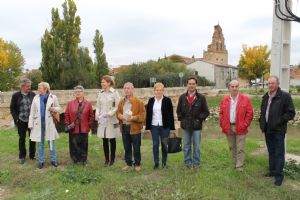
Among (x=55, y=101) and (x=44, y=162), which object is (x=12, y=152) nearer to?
(x=44, y=162)

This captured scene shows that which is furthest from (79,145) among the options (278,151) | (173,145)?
(278,151)

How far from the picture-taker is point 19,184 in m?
6.62

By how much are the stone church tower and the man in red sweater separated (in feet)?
314

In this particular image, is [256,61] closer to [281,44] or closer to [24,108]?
[281,44]

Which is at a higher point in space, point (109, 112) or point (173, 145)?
point (109, 112)

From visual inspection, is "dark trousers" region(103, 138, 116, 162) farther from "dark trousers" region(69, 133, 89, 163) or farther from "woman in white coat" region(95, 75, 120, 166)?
"dark trousers" region(69, 133, 89, 163)

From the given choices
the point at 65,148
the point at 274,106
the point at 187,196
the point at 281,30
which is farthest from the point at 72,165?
the point at 281,30

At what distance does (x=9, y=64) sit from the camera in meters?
47.0

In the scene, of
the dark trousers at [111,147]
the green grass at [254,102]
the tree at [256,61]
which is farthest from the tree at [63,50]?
the dark trousers at [111,147]

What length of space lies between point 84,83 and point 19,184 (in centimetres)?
2864

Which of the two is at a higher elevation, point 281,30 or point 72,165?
point 281,30

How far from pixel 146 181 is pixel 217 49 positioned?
330 ft

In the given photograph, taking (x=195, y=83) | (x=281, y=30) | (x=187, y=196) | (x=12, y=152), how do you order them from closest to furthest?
(x=187, y=196)
(x=195, y=83)
(x=281, y=30)
(x=12, y=152)

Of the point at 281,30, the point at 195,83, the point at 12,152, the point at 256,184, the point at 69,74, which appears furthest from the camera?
the point at 69,74
